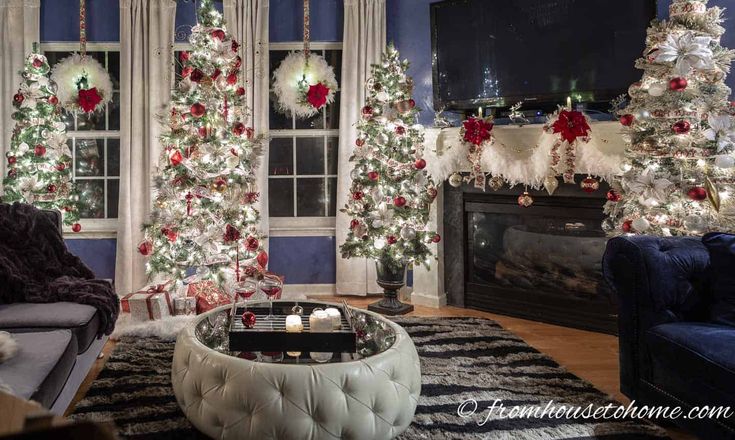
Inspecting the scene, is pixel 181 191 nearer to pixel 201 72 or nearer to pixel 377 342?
pixel 201 72

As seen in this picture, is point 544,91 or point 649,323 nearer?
point 649,323

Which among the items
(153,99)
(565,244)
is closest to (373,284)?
(565,244)

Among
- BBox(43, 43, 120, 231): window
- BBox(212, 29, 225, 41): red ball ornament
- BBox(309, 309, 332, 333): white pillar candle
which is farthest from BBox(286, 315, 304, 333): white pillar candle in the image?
BBox(43, 43, 120, 231): window

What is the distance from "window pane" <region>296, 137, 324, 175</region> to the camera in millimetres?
5730

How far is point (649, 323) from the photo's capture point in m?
2.53

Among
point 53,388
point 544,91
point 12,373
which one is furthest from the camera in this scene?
point 544,91

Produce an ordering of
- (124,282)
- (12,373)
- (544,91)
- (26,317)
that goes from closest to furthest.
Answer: (12,373), (26,317), (544,91), (124,282)

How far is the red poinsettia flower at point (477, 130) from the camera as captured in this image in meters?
4.30

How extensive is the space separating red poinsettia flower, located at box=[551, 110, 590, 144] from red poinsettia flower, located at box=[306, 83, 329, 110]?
2.22m

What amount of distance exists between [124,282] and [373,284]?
2303 millimetres

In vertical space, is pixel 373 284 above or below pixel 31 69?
below

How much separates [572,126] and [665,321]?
1.68 metres

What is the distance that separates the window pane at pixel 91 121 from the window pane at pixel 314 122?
1.91 metres

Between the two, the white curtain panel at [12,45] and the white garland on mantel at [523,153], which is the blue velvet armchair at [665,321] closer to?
the white garland on mantel at [523,153]
